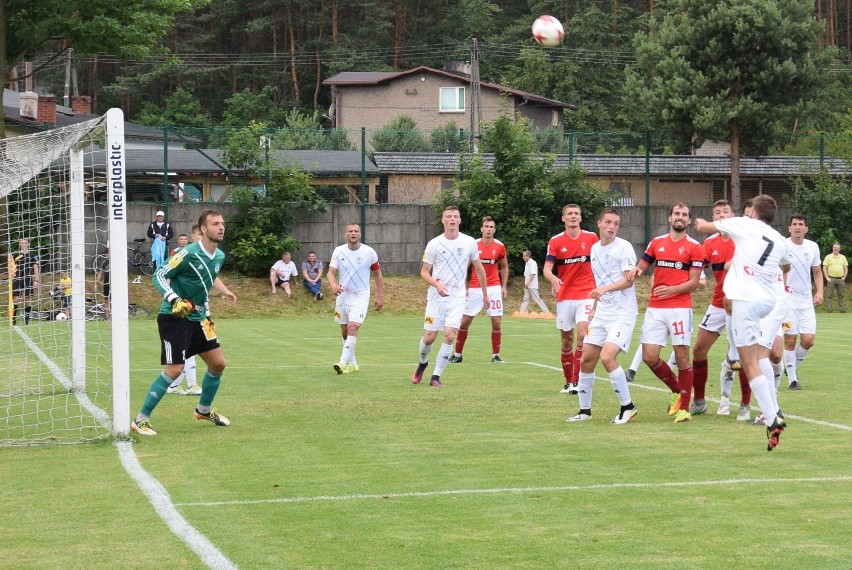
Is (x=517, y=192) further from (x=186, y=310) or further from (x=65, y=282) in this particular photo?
(x=186, y=310)

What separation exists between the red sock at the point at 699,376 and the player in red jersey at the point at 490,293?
637 cm

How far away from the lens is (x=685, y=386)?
38.6ft

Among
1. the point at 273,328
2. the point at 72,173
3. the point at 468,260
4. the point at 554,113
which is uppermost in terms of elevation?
the point at 554,113

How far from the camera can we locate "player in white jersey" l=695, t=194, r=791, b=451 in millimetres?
9602

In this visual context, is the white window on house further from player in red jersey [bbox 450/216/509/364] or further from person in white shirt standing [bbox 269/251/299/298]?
player in red jersey [bbox 450/216/509/364]

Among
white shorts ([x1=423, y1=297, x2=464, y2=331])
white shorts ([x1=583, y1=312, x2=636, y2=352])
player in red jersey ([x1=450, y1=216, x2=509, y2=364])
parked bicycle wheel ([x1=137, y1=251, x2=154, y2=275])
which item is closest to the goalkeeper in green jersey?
white shorts ([x1=583, y1=312, x2=636, y2=352])

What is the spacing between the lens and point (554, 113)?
64938mm

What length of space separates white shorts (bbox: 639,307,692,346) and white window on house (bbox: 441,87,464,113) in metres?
52.5

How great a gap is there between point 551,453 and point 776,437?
1795 millimetres

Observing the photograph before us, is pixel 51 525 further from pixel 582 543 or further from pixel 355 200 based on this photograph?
pixel 355 200

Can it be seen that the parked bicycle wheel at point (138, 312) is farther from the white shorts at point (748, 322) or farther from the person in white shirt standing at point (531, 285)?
the white shorts at point (748, 322)

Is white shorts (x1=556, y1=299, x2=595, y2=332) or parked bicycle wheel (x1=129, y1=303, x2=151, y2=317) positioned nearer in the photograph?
white shorts (x1=556, y1=299, x2=595, y2=332)

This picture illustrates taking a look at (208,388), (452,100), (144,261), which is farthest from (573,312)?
(452,100)

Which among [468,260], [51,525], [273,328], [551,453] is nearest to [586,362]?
[551,453]
